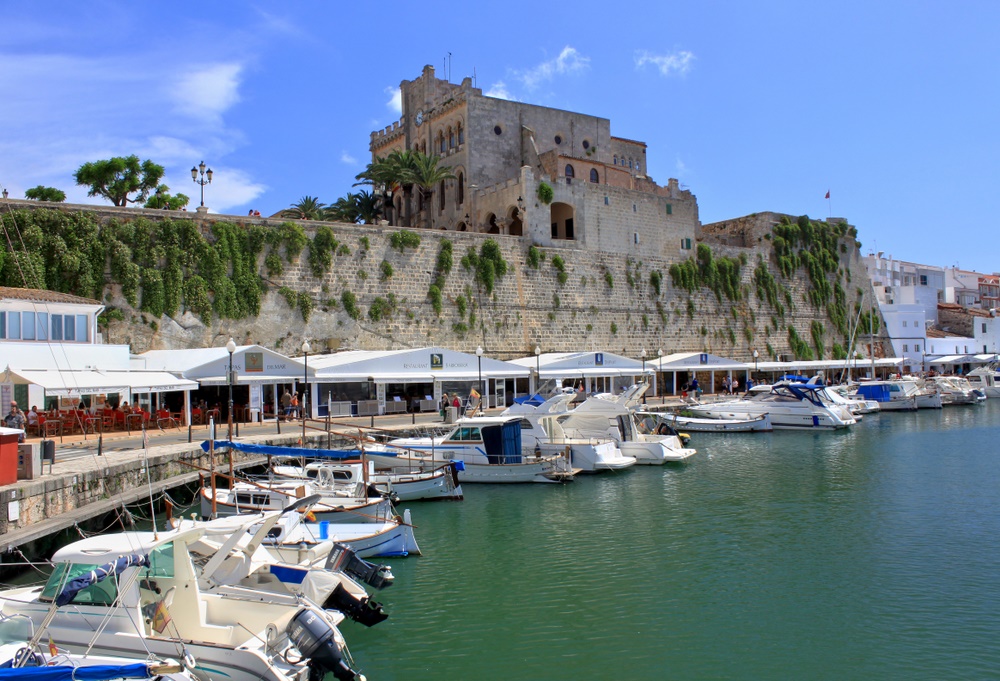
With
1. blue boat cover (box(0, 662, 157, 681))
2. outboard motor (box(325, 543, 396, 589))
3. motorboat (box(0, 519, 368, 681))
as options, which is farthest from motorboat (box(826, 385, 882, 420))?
blue boat cover (box(0, 662, 157, 681))

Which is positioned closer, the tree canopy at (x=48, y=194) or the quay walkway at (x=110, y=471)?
the quay walkway at (x=110, y=471)

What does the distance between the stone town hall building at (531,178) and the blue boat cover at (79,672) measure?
34.7 meters

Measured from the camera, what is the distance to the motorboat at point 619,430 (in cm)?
2583

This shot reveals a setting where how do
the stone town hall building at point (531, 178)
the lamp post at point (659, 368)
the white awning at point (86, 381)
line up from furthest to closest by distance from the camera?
the stone town hall building at point (531, 178), the lamp post at point (659, 368), the white awning at point (86, 381)

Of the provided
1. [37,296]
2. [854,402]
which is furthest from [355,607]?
[854,402]

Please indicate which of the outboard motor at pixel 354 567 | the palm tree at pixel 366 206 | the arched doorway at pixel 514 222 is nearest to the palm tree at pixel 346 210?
the palm tree at pixel 366 206

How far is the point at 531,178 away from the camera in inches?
1644

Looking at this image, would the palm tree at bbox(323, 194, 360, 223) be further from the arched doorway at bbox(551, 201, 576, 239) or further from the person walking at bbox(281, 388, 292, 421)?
the person walking at bbox(281, 388, 292, 421)

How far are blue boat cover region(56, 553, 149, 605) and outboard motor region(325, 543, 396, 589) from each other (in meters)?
3.25

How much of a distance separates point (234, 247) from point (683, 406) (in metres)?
20.7

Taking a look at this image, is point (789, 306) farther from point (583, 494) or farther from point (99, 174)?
point (99, 174)

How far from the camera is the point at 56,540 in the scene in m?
15.2

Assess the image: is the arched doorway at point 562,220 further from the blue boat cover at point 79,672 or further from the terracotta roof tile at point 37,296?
the blue boat cover at point 79,672

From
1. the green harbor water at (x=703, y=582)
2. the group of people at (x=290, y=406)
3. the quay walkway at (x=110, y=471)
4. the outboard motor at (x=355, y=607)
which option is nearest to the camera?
the green harbor water at (x=703, y=582)
